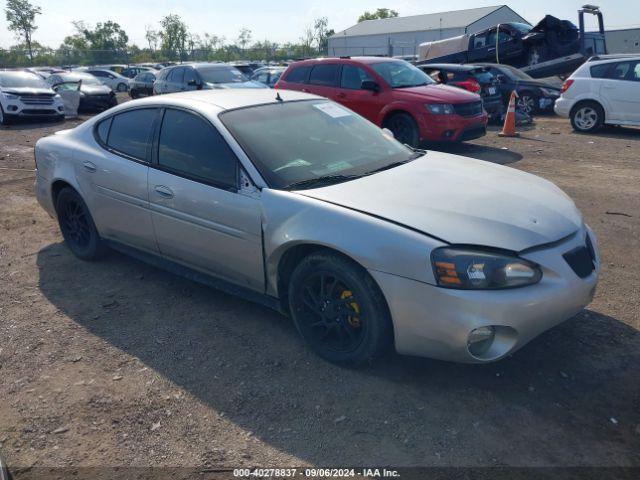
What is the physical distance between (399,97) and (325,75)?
1.81 meters

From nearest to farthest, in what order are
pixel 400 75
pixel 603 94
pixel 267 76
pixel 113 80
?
pixel 400 75, pixel 603 94, pixel 267 76, pixel 113 80

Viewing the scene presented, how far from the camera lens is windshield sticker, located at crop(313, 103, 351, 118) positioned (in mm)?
4438

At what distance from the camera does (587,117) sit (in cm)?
1200

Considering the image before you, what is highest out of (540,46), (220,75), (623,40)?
(623,40)

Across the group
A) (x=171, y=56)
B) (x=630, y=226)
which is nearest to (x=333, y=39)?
(x=171, y=56)

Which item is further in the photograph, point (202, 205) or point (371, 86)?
point (371, 86)

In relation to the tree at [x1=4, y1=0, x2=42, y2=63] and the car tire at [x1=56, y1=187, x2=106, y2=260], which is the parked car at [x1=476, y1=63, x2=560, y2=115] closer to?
the car tire at [x1=56, y1=187, x2=106, y2=260]

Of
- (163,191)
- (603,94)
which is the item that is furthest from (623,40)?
(163,191)

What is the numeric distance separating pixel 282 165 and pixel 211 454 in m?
1.81

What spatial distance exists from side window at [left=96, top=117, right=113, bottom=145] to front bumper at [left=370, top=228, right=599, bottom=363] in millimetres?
2859

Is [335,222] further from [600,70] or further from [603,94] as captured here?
[600,70]

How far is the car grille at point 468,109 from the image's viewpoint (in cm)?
957

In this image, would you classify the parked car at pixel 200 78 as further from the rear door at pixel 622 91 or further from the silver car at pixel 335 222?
the silver car at pixel 335 222

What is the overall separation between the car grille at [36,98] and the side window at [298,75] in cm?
853
